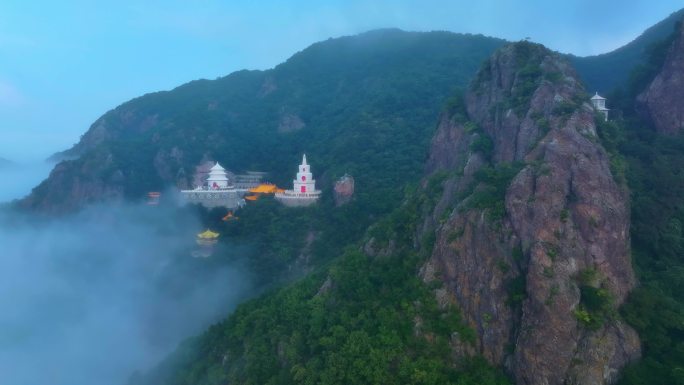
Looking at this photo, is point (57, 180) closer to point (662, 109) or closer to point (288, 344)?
point (288, 344)

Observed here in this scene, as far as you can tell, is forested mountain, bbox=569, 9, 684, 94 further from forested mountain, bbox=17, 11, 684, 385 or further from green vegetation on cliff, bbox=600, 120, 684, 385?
green vegetation on cliff, bbox=600, 120, 684, 385

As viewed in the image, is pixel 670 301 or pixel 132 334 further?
pixel 132 334

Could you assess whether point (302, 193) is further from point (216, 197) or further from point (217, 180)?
point (217, 180)

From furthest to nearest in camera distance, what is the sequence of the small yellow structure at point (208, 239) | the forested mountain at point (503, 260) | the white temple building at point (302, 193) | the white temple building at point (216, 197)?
1. the white temple building at point (216, 197)
2. the white temple building at point (302, 193)
3. the small yellow structure at point (208, 239)
4. the forested mountain at point (503, 260)

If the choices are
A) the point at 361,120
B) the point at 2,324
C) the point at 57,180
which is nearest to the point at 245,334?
the point at 2,324

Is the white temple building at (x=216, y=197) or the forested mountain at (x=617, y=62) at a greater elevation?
the forested mountain at (x=617, y=62)

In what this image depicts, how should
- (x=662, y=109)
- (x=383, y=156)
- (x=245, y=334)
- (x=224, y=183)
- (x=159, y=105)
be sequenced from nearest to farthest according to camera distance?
(x=245, y=334), (x=662, y=109), (x=383, y=156), (x=224, y=183), (x=159, y=105)

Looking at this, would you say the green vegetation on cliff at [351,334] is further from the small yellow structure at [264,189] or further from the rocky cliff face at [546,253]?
the small yellow structure at [264,189]

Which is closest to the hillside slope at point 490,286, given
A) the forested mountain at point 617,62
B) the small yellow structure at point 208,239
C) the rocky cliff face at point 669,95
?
the rocky cliff face at point 669,95

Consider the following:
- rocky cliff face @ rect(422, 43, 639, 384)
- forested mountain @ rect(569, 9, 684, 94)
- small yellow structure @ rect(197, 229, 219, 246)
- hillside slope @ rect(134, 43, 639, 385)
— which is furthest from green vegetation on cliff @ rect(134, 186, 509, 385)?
forested mountain @ rect(569, 9, 684, 94)
